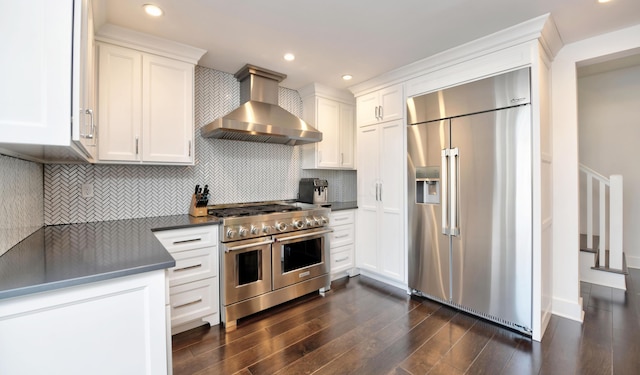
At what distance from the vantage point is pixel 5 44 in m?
0.96

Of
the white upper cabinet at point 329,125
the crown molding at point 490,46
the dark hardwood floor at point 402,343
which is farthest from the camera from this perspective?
the white upper cabinet at point 329,125

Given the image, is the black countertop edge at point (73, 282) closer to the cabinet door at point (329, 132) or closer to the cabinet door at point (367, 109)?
the cabinet door at point (329, 132)

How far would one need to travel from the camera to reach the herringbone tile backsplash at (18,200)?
1.34 m

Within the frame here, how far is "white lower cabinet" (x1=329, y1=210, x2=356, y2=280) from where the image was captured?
335 centimetres

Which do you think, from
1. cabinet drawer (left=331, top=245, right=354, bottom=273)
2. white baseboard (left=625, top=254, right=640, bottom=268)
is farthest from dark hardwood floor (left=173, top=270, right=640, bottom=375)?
white baseboard (left=625, top=254, right=640, bottom=268)

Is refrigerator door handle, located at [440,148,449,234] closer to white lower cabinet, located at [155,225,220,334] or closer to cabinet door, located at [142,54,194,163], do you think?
white lower cabinet, located at [155,225,220,334]

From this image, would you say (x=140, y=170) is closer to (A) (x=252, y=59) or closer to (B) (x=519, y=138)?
(A) (x=252, y=59)

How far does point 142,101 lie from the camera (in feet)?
7.55

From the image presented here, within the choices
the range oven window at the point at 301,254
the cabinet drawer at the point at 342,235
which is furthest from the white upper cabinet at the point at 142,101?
the cabinet drawer at the point at 342,235

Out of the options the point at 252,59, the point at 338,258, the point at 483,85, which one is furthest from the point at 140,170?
the point at 483,85

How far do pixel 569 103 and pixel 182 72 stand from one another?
344 centimetres

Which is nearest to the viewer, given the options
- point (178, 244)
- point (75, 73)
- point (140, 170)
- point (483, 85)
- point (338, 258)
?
point (75, 73)

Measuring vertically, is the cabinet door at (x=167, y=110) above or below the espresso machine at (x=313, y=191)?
above

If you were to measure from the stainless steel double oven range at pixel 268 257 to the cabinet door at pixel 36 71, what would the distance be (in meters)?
1.42
